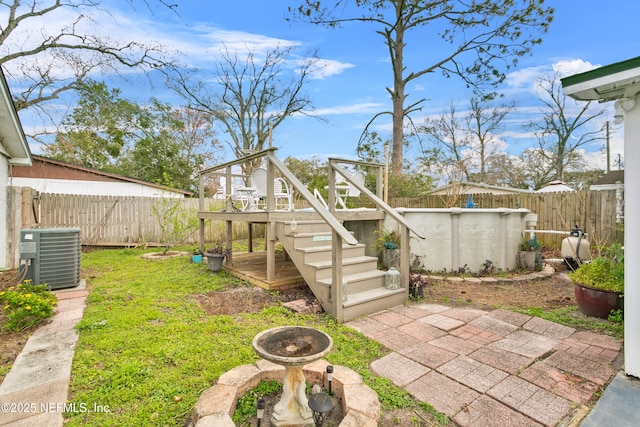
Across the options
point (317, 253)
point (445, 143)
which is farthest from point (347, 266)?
point (445, 143)

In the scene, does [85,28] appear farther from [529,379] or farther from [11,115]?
[529,379]

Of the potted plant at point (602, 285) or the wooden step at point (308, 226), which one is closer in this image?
the potted plant at point (602, 285)

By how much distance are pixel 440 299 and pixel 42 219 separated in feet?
34.2

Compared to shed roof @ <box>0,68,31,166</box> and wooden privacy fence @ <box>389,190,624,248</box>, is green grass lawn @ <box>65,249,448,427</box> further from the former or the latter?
wooden privacy fence @ <box>389,190,624,248</box>

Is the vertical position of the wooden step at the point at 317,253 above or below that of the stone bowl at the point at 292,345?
above

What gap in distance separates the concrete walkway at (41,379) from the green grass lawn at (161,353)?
0.25 ft

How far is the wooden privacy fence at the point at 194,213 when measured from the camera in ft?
24.1

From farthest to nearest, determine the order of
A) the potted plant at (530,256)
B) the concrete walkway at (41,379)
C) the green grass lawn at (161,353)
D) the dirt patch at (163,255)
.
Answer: the dirt patch at (163,255), the potted plant at (530,256), the green grass lawn at (161,353), the concrete walkway at (41,379)

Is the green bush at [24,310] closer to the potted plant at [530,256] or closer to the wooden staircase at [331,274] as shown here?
the wooden staircase at [331,274]

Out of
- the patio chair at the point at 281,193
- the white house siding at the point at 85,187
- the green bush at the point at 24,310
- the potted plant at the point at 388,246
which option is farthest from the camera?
the white house siding at the point at 85,187

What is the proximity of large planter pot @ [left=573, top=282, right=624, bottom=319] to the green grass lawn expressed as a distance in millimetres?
2689

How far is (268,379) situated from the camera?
218cm

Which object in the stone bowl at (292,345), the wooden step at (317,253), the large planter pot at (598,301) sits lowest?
the large planter pot at (598,301)

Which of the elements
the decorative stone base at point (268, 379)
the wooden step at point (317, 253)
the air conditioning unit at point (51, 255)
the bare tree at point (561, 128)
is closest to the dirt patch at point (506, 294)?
A: the wooden step at point (317, 253)
